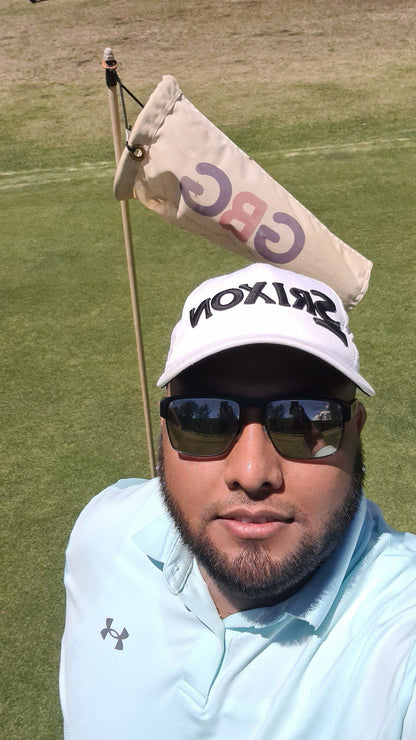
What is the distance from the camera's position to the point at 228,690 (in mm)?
1373

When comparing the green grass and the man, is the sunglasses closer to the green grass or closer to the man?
the man

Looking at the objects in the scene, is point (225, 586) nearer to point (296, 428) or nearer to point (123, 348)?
point (296, 428)

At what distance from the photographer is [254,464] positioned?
1.32 m

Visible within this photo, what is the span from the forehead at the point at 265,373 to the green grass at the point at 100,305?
70.4 inches

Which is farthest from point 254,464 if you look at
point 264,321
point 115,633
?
point 115,633

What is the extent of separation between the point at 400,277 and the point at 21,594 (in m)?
3.25

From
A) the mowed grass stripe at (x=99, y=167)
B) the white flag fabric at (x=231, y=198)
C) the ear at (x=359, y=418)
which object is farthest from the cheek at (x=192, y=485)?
the mowed grass stripe at (x=99, y=167)

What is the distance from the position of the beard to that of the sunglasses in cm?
10

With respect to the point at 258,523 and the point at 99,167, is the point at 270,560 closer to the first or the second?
the point at 258,523

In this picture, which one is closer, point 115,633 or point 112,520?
point 115,633

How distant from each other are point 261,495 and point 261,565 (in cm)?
12

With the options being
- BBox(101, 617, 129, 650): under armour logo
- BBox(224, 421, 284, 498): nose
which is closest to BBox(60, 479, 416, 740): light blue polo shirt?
BBox(101, 617, 129, 650): under armour logo

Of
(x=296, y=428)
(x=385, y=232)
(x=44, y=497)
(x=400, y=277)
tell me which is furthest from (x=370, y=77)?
(x=296, y=428)

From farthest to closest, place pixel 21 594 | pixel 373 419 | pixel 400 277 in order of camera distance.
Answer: pixel 400 277
pixel 373 419
pixel 21 594
